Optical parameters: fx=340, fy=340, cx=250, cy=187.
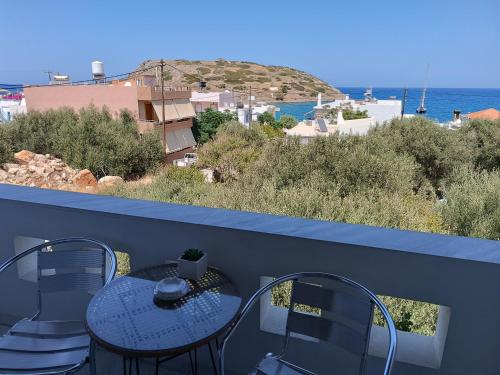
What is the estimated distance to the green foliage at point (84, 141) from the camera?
15.5 m

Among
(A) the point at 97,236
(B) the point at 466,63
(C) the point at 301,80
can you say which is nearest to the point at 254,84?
(C) the point at 301,80

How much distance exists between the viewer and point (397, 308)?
Answer: 6.86 feet

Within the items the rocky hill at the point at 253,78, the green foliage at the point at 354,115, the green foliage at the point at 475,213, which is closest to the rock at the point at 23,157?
the green foliage at the point at 475,213

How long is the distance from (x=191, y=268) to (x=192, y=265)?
0.5 inches

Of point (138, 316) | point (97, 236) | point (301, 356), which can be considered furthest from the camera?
point (97, 236)

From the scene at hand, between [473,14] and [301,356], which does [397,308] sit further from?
[473,14]

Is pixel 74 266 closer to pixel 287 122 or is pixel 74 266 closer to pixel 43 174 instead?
pixel 43 174

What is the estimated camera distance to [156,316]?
3.31 feet

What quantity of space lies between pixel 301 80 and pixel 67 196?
69623mm

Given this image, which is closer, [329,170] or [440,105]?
[329,170]

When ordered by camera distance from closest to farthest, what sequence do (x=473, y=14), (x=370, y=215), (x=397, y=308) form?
(x=397, y=308) → (x=370, y=215) → (x=473, y=14)

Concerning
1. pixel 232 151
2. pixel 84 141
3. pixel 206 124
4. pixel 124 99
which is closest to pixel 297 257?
pixel 232 151

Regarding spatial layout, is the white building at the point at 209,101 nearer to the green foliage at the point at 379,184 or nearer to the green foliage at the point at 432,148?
the green foliage at the point at 379,184

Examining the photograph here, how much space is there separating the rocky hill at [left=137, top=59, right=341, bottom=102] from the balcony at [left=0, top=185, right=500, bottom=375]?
49293mm
